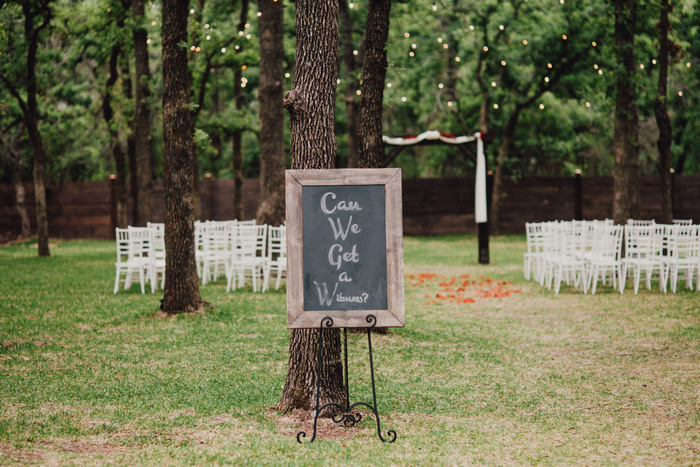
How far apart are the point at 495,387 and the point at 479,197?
10.0 meters

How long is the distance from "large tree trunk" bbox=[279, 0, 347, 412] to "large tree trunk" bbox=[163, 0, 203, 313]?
421cm

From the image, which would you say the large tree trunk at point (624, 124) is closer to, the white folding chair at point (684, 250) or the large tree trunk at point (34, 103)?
the white folding chair at point (684, 250)

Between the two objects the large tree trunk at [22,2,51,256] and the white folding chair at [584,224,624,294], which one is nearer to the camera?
the white folding chair at [584,224,624,294]

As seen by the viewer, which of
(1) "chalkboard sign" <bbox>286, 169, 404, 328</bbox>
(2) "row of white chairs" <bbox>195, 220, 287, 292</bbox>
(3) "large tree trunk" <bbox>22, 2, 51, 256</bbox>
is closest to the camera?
(1) "chalkboard sign" <bbox>286, 169, 404, 328</bbox>

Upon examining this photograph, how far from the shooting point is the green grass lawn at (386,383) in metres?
4.46

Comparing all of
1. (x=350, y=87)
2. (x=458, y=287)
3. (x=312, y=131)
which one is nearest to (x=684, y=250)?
(x=458, y=287)

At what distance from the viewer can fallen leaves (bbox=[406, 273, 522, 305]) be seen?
11.4 metres

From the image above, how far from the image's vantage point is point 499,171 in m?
24.8

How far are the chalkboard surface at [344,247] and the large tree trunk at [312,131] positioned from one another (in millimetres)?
499

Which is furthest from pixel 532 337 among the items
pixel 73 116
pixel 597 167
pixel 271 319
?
pixel 597 167

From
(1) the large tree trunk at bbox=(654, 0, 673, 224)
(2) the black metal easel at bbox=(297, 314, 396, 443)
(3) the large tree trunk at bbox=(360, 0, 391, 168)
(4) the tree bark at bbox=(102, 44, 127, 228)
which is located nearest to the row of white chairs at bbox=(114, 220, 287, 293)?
(3) the large tree trunk at bbox=(360, 0, 391, 168)

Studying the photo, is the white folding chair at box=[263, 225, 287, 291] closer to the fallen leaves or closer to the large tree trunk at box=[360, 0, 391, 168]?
the fallen leaves

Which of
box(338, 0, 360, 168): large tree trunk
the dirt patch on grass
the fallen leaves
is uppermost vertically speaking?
box(338, 0, 360, 168): large tree trunk

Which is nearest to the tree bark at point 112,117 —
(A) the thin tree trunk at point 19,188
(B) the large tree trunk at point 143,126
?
(B) the large tree trunk at point 143,126
